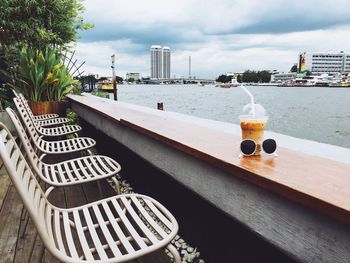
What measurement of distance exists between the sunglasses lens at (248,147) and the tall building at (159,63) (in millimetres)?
93470

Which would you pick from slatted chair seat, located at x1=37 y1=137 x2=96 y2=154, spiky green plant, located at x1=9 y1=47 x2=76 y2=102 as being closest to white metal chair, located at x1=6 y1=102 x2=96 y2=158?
slatted chair seat, located at x1=37 y1=137 x2=96 y2=154

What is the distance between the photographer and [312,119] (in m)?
33.5

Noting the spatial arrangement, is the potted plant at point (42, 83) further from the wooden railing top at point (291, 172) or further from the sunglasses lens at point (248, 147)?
the sunglasses lens at point (248, 147)

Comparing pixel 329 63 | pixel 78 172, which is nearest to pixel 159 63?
pixel 329 63

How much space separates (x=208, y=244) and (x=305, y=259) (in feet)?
3.82

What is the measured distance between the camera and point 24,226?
2.26 meters

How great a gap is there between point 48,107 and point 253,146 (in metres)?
4.99

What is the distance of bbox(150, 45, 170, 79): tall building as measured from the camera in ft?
306

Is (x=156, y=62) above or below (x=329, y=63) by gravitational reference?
below

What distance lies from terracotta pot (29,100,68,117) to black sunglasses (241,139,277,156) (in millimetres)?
4930

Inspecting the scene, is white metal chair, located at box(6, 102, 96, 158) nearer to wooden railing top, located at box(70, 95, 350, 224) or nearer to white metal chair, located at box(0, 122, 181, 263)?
white metal chair, located at box(0, 122, 181, 263)

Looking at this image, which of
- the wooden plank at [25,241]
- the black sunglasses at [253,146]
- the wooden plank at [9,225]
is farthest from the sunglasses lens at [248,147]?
the wooden plank at [9,225]

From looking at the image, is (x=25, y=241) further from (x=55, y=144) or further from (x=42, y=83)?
(x=42, y=83)

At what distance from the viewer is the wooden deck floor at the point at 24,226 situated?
190cm
